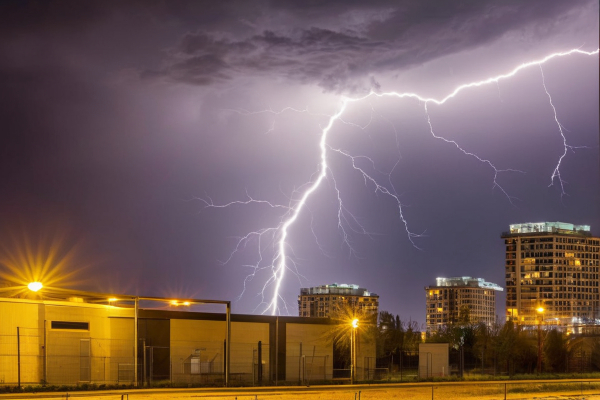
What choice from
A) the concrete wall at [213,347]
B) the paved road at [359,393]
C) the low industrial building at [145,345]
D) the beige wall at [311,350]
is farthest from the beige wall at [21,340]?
the beige wall at [311,350]

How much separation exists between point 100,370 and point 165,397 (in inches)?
393

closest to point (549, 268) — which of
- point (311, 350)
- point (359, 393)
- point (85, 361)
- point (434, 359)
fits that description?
point (434, 359)

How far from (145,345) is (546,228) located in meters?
166

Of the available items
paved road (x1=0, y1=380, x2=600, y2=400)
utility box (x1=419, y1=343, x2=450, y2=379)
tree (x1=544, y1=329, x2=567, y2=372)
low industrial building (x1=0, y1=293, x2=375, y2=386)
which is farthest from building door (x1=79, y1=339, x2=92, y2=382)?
tree (x1=544, y1=329, x2=567, y2=372)

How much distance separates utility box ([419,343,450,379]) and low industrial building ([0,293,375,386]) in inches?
137

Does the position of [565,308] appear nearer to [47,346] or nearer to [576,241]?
[576,241]

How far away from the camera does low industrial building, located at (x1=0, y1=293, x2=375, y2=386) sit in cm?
3344

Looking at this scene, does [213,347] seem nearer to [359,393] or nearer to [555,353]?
[359,393]

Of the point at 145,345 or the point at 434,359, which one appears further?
the point at 434,359

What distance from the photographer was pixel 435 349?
50.9 metres

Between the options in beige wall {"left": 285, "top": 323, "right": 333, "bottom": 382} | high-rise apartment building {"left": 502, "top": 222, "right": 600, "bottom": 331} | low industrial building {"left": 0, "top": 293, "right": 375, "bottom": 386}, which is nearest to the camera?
low industrial building {"left": 0, "top": 293, "right": 375, "bottom": 386}

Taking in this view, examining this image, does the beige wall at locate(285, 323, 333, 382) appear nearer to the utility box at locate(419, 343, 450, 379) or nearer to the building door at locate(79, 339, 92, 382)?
the utility box at locate(419, 343, 450, 379)

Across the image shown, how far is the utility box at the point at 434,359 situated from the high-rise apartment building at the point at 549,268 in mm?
148216

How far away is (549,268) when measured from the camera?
195250 mm
